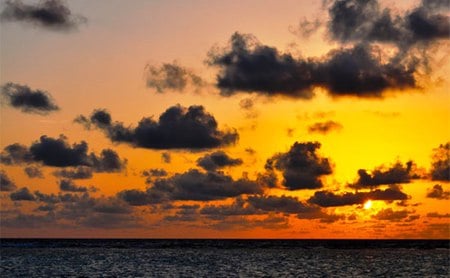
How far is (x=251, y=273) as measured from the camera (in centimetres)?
9738

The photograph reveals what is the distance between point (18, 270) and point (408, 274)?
60.0 metres

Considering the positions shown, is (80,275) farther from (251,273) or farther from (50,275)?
(251,273)

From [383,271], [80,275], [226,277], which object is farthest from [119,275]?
[383,271]

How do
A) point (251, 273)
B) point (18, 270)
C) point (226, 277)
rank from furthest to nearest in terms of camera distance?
point (18, 270) < point (251, 273) < point (226, 277)

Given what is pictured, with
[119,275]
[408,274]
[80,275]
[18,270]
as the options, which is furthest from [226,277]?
[18,270]

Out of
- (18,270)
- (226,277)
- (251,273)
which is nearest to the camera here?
(226,277)

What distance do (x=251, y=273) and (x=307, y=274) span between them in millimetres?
8689

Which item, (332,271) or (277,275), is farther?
(332,271)

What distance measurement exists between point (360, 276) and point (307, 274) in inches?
290

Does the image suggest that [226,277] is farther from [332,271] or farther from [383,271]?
[383,271]

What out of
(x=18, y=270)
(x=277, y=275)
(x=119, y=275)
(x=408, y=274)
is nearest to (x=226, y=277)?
(x=277, y=275)

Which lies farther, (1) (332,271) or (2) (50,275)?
(1) (332,271)

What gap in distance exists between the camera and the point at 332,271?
100m

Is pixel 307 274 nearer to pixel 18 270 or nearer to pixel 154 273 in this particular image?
pixel 154 273
